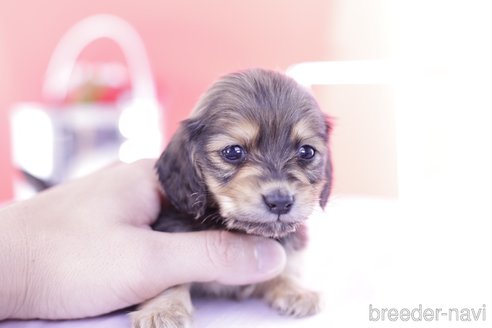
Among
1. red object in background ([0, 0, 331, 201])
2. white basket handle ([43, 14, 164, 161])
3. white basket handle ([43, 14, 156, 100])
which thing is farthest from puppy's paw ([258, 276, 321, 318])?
white basket handle ([43, 14, 156, 100])

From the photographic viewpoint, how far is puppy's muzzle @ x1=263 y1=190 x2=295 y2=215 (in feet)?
4.91

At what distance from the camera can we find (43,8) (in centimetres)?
544

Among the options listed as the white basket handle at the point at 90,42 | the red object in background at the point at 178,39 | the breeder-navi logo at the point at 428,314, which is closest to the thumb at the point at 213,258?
the breeder-navi logo at the point at 428,314

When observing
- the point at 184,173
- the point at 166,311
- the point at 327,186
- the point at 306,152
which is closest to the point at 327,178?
the point at 327,186

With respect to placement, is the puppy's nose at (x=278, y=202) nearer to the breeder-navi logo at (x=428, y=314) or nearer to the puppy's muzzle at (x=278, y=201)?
the puppy's muzzle at (x=278, y=201)

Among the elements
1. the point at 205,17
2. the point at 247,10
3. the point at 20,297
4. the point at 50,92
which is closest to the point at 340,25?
the point at 247,10

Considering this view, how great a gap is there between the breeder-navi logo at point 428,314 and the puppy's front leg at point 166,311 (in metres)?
0.51

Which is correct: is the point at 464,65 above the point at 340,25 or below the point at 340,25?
below

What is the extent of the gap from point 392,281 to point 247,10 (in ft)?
11.6

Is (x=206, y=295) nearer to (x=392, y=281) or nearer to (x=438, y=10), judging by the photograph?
(x=392, y=281)

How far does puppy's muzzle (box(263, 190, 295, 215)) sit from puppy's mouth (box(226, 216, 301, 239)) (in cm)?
4

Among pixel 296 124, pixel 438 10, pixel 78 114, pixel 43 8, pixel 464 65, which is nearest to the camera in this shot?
pixel 296 124

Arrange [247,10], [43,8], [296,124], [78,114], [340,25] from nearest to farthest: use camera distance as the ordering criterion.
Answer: [296,124] → [78,114] → [340,25] → [247,10] → [43,8]

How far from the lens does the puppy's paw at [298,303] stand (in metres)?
1.65
